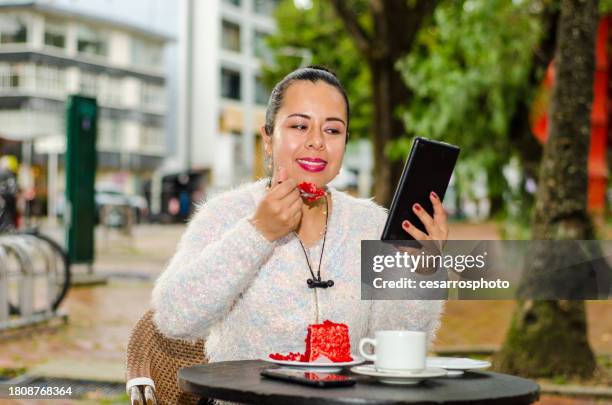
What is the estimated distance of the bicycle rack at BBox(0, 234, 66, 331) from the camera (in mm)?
7680

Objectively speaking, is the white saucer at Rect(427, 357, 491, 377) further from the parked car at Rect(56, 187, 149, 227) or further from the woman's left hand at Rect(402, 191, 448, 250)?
the parked car at Rect(56, 187, 149, 227)

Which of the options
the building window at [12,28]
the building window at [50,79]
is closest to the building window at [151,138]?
the building window at [50,79]

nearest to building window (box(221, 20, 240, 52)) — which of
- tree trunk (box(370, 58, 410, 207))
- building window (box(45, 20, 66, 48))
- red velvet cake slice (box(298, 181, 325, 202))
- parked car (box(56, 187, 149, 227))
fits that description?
parked car (box(56, 187, 149, 227))

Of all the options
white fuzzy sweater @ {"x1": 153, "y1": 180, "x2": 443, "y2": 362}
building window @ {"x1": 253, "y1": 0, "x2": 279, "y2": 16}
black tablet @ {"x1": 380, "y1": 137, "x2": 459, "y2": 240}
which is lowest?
white fuzzy sweater @ {"x1": 153, "y1": 180, "x2": 443, "y2": 362}

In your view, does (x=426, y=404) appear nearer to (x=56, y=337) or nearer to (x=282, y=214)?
(x=282, y=214)

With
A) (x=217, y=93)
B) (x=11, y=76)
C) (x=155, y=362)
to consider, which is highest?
(x=217, y=93)

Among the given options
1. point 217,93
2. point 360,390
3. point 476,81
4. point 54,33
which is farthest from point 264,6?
point 360,390

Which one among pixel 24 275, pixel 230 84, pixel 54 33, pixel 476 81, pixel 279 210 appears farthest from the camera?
pixel 230 84

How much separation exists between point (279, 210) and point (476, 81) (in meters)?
9.32

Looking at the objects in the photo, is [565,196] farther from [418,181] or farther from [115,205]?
[115,205]

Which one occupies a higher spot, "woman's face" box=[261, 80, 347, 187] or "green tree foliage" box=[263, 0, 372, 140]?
"green tree foliage" box=[263, 0, 372, 140]

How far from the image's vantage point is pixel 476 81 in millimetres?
11328

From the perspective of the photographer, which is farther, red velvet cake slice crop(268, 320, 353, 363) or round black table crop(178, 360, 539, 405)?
red velvet cake slice crop(268, 320, 353, 363)

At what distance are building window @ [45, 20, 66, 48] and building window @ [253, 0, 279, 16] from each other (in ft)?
58.3
